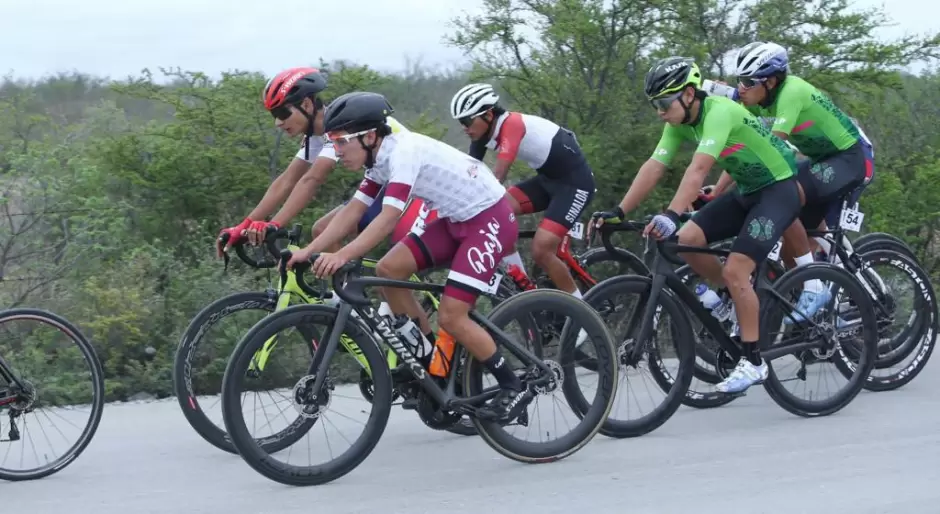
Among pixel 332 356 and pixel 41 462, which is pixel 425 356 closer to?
pixel 332 356

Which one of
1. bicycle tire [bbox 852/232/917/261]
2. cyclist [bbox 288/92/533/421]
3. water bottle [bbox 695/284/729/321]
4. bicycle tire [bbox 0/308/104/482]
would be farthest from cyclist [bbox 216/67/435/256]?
bicycle tire [bbox 852/232/917/261]

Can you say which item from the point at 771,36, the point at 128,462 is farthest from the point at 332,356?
the point at 771,36

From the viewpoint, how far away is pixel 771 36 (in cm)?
1202

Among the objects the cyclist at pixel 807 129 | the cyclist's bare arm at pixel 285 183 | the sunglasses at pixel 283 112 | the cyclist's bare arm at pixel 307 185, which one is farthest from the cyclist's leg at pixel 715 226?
the sunglasses at pixel 283 112

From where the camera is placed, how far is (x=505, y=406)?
6289 mm

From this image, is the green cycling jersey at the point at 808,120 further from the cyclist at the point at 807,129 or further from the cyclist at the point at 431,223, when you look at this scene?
the cyclist at the point at 431,223

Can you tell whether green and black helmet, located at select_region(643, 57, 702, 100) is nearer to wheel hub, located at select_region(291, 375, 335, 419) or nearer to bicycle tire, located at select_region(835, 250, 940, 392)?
bicycle tire, located at select_region(835, 250, 940, 392)

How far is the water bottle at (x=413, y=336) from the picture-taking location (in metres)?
6.24

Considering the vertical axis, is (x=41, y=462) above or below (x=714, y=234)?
below

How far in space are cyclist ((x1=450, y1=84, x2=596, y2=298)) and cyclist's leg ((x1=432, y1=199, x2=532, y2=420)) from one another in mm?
1745

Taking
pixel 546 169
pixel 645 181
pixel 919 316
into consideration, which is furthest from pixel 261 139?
pixel 919 316

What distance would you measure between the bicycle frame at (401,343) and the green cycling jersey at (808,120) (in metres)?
2.63

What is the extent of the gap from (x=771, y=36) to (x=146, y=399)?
713cm

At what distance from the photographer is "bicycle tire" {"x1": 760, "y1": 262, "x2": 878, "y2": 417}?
7391 millimetres
